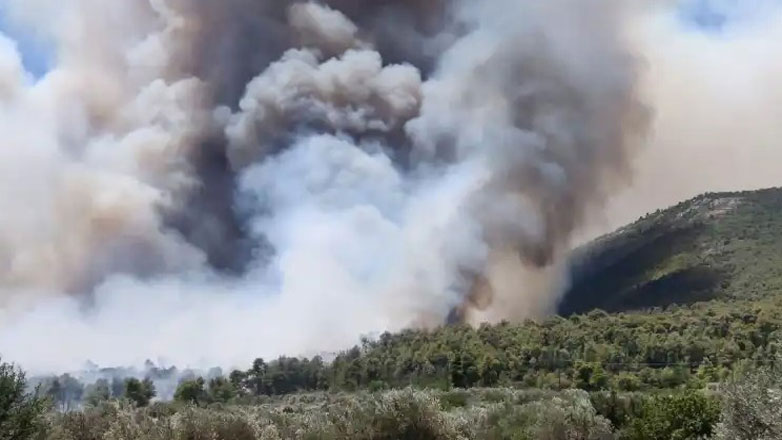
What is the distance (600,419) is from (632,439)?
1.44m

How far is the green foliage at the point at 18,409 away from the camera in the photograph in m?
17.7

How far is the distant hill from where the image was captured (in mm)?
102062

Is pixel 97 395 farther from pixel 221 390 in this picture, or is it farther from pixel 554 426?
pixel 554 426

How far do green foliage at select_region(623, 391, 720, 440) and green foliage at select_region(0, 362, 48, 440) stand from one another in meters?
18.4

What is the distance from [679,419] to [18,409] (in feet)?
64.0

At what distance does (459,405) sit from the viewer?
151 ft

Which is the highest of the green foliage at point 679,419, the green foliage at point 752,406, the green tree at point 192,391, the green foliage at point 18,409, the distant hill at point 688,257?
the distant hill at point 688,257

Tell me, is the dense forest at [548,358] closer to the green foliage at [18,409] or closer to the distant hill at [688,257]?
the distant hill at [688,257]

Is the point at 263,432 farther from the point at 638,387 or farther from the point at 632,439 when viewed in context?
the point at 638,387

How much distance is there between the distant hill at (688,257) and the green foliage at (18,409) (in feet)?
279

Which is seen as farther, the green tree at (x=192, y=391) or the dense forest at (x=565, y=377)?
the green tree at (x=192, y=391)

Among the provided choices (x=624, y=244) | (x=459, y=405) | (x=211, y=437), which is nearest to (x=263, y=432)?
(x=211, y=437)

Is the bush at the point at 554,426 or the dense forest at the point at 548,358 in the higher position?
the dense forest at the point at 548,358

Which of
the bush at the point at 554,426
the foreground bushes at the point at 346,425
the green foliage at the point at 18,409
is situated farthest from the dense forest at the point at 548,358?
the green foliage at the point at 18,409
